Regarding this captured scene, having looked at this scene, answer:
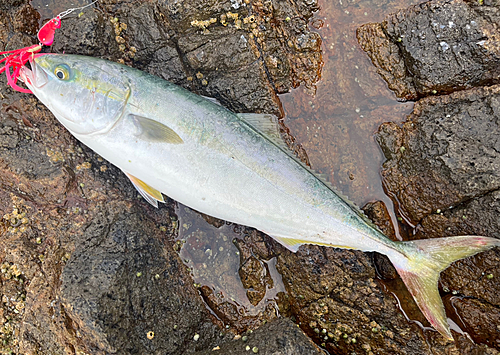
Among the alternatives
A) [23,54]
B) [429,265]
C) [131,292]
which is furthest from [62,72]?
[429,265]

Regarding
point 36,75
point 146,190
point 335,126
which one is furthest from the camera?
point 335,126

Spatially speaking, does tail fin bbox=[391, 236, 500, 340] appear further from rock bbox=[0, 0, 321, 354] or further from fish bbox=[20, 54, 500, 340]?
rock bbox=[0, 0, 321, 354]

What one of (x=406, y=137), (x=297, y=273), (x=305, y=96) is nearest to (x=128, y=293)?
(x=297, y=273)

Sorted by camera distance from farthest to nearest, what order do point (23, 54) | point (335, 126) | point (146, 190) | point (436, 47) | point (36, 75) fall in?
point (335, 126) < point (436, 47) < point (146, 190) < point (23, 54) < point (36, 75)

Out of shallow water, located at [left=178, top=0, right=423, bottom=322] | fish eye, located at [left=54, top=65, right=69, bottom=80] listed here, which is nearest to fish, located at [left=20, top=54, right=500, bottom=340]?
fish eye, located at [left=54, top=65, right=69, bottom=80]

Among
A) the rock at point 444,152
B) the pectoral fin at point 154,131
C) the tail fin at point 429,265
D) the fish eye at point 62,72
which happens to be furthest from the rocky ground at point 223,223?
the pectoral fin at point 154,131

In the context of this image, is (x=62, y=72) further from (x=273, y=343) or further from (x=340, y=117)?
(x=273, y=343)

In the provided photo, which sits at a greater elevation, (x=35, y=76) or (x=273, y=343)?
(x=35, y=76)
